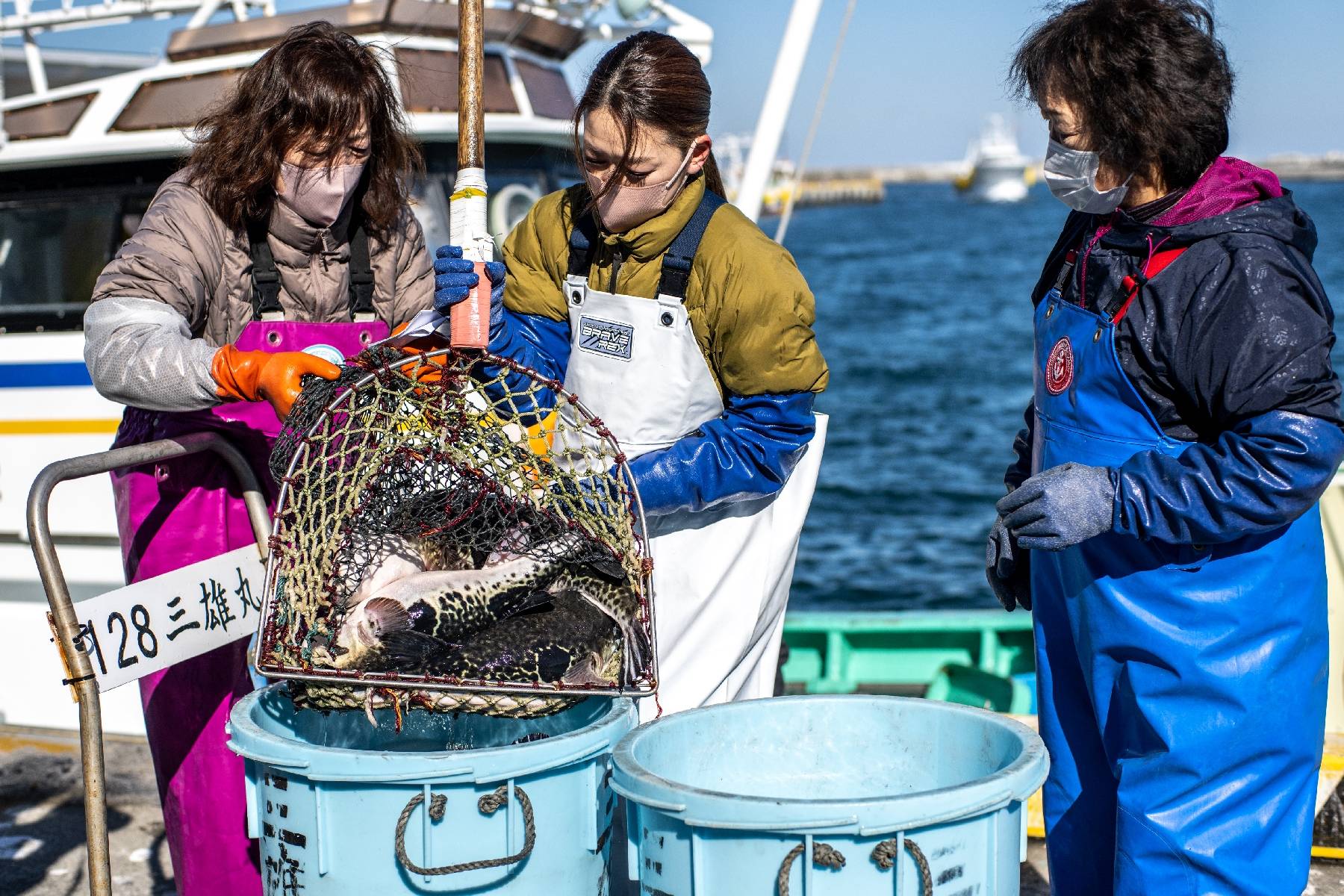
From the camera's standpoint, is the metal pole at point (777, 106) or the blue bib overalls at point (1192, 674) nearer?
the blue bib overalls at point (1192, 674)

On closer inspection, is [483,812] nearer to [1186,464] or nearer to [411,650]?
[411,650]

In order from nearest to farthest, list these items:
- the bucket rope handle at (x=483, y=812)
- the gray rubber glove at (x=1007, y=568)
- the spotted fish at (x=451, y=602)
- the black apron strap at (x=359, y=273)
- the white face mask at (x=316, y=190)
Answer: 1. the bucket rope handle at (x=483, y=812)
2. the spotted fish at (x=451, y=602)
3. the gray rubber glove at (x=1007, y=568)
4. the white face mask at (x=316, y=190)
5. the black apron strap at (x=359, y=273)

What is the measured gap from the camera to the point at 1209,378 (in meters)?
2.32

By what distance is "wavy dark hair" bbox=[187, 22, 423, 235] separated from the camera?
2986mm

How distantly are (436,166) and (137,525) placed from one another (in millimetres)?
3226

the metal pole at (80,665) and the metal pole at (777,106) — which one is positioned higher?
the metal pole at (777,106)

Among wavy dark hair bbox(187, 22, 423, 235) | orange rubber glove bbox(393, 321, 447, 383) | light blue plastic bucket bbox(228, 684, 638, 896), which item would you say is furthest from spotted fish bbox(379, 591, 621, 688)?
wavy dark hair bbox(187, 22, 423, 235)

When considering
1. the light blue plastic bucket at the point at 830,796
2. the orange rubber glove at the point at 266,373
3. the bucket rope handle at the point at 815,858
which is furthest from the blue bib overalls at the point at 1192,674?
the orange rubber glove at the point at 266,373

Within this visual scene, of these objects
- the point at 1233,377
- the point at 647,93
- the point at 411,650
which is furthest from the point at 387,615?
the point at 1233,377

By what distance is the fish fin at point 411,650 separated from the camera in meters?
2.45

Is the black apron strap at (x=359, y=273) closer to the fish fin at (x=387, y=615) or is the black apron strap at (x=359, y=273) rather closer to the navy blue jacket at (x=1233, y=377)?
the fish fin at (x=387, y=615)

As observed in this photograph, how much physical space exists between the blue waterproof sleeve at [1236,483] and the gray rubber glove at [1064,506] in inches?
1.4

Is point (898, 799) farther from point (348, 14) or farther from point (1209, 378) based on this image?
point (348, 14)

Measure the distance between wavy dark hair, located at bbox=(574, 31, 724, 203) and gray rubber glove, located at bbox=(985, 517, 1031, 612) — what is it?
3.52 ft
